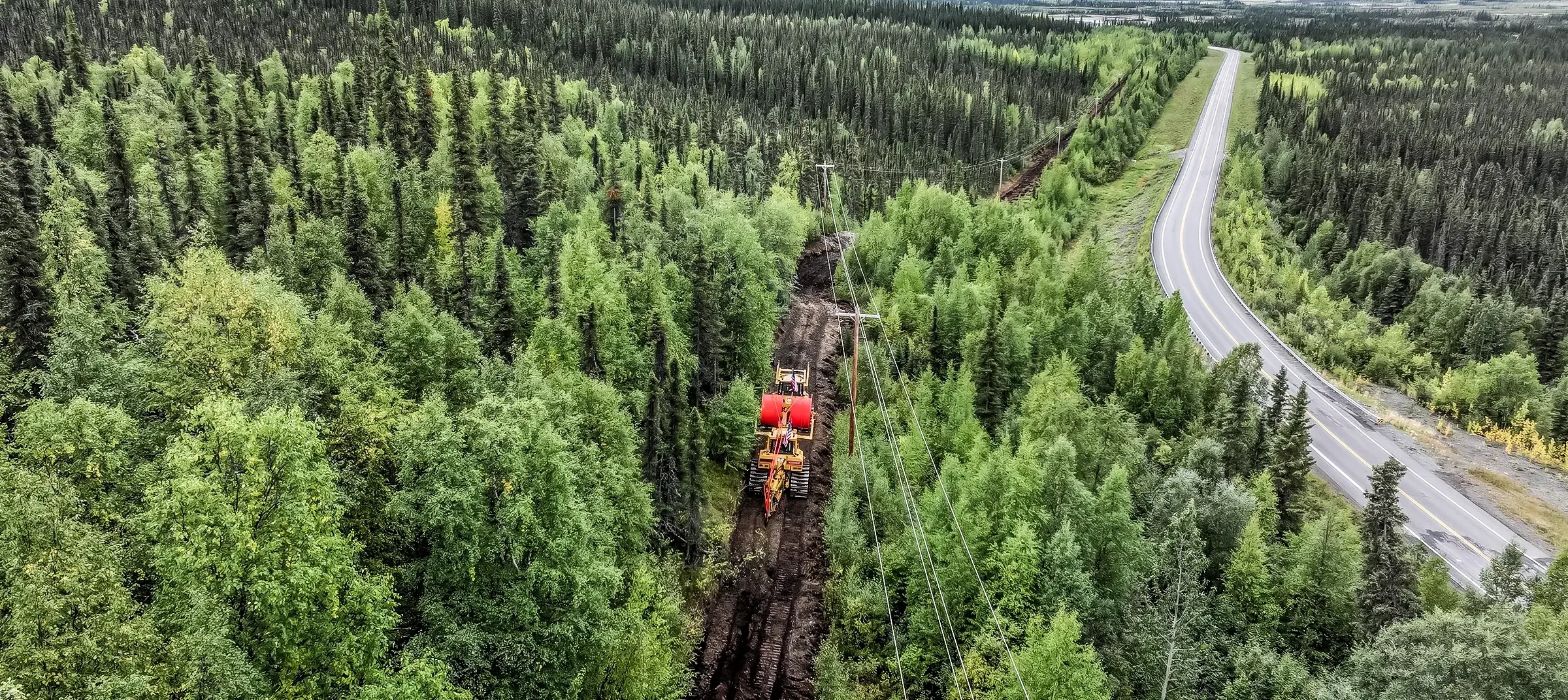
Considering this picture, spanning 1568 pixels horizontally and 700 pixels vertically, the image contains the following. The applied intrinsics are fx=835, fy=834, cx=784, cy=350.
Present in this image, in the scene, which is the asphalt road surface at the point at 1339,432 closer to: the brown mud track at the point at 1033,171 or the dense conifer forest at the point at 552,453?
the dense conifer forest at the point at 552,453

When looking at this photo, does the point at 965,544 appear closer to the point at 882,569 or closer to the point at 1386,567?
the point at 882,569

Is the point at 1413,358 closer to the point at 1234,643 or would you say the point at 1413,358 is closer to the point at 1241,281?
the point at 1241,281

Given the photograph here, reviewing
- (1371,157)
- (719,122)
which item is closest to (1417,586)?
(719,122)

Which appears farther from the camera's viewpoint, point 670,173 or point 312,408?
point 670,173

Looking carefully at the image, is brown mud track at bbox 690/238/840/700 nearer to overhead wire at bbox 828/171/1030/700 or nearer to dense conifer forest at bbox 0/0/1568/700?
dense conifer forest at bbox 0/0/1568/700

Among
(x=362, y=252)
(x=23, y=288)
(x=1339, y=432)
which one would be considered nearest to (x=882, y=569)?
(x=362, y=252)

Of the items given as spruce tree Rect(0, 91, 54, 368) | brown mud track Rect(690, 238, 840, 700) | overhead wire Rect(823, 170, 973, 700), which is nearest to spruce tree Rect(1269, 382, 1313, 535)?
overhead wire Rect(823, 170, 973, 700)
